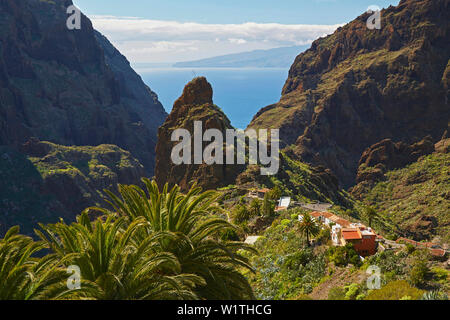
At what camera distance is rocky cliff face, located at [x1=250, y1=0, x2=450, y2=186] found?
14575 cm

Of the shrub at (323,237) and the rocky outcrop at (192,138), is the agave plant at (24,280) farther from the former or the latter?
the rocky outcrop at (192,138)

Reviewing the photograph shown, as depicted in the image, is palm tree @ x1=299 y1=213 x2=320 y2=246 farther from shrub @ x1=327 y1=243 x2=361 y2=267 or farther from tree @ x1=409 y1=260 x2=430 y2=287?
tree @ x1=409 y1=260 x2=430 y2=287

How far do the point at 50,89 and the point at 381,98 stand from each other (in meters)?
124

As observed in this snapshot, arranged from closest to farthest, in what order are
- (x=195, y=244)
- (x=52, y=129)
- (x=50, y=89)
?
(x=195, y=244), (x=52, y=129), (x=50, y=89)

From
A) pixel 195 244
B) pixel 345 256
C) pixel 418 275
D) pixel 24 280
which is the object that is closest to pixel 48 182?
pixel 345 256

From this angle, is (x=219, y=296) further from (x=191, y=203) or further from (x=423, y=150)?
(x=423, y=150)

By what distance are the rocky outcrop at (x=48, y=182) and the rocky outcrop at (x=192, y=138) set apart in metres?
43.9

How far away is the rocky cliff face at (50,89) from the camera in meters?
154

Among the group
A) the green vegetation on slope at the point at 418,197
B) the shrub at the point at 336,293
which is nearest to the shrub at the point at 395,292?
the shrub at the point at 336,293

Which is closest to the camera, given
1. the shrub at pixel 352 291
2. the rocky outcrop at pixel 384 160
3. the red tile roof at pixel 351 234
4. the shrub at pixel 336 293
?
the shrub at pixel 352 291

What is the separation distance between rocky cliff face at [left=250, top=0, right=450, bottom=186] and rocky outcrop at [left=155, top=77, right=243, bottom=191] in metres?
57.4

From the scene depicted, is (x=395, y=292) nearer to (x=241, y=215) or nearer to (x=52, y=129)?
(x=241, y=215)

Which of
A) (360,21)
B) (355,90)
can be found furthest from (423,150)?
(360,21)

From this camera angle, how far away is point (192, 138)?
Answer: 80.1 m
